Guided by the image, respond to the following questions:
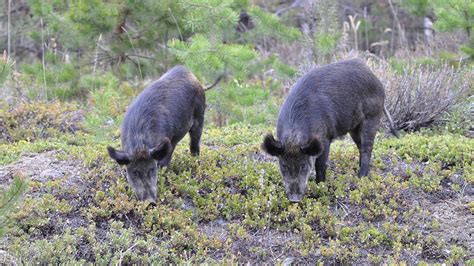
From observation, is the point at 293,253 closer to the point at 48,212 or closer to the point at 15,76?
the point at 48,212

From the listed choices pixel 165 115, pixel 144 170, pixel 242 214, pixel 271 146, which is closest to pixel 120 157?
pixel 144 170

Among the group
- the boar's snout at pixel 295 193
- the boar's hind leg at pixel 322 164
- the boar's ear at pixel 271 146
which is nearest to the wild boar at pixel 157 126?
the boar's ear at pixel 271 146

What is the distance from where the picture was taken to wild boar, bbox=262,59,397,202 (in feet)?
24.1

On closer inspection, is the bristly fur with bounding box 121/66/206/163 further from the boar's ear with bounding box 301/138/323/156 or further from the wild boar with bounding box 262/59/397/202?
the boar's ear with bounding box 301/138/323/156

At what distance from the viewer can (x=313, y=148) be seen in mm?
7043

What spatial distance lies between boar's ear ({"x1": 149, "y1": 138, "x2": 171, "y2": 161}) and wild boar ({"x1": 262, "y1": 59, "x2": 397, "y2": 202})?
99 centimetres

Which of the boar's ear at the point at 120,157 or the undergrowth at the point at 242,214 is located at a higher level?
the boar's ear at the point at 120,157

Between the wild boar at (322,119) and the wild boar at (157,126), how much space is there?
1.20 m

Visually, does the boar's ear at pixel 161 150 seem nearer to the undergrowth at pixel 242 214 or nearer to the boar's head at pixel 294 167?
the undergrowth at pixel 242 214

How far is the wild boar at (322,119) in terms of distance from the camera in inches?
289

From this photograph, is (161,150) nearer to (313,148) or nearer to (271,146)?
(271,146)

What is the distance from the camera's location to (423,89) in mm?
10648

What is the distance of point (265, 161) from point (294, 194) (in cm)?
139

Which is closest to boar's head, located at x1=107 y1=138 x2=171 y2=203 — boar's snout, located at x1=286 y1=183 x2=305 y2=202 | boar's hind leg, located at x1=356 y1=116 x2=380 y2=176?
boar's snout, located at x1=286 y1=183 x2=305 y2=202
